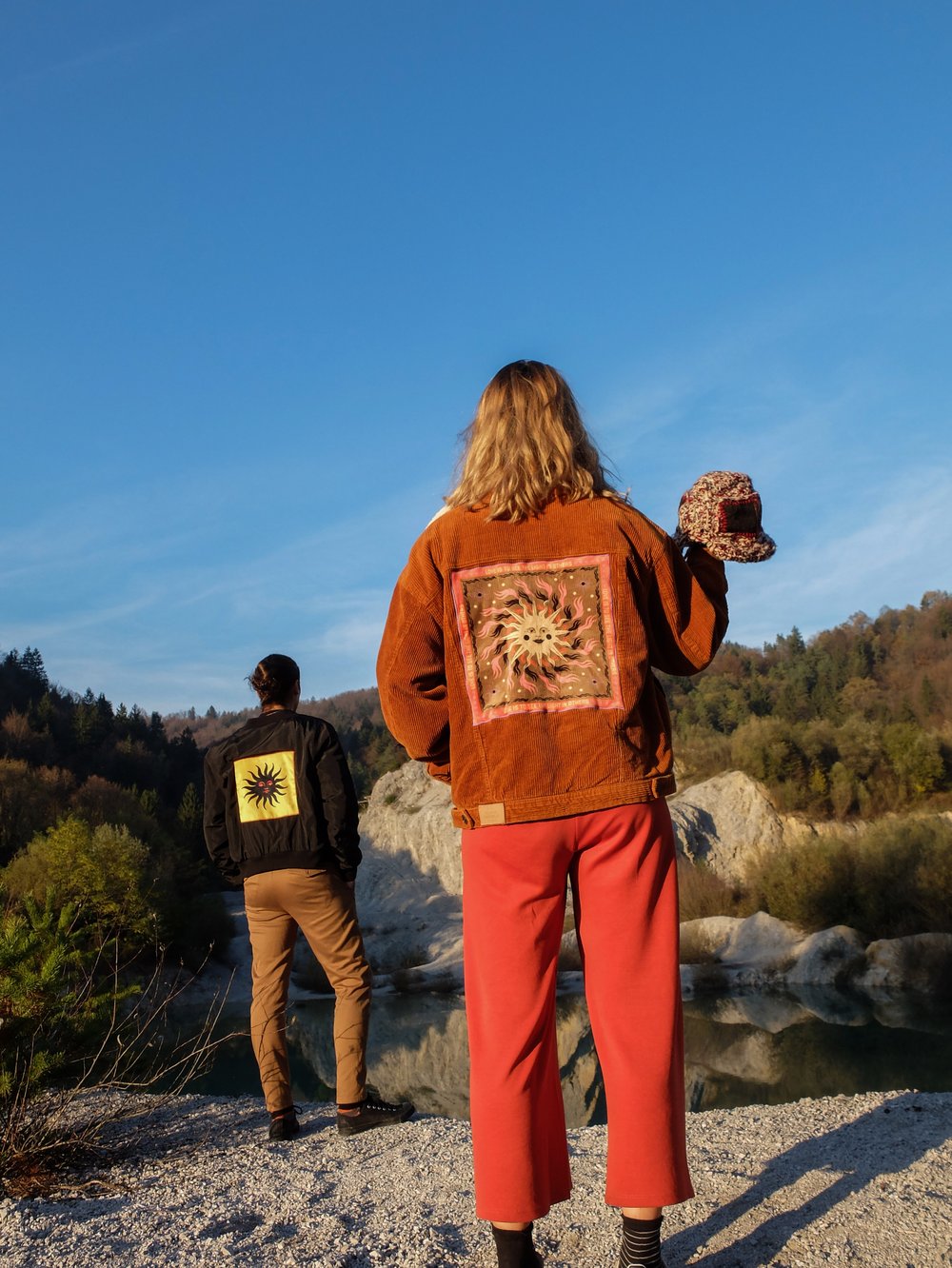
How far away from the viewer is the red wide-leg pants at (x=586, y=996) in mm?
1876

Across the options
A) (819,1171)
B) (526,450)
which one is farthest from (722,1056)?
(526,450)

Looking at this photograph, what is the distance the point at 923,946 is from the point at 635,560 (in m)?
15.7

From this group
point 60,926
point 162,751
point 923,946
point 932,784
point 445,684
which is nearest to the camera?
point 445,684

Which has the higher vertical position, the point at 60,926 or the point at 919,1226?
the point at 60,926

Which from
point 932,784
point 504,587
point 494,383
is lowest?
point 932,784

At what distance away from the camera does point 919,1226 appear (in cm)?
230

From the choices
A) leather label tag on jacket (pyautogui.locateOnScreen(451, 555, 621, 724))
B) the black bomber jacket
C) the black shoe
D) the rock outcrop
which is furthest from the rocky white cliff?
leather label tag on jacket (pyautogui.locateOnScreen(451, 555, 621, 724))

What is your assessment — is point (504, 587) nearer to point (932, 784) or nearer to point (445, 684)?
point (445, 684)

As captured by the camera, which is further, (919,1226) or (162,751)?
(162,751)

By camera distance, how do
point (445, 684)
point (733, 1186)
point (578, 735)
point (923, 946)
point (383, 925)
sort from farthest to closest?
point (383, 925), point (923, 946), point (733, 1186), point (445, 684), point (578, 735)

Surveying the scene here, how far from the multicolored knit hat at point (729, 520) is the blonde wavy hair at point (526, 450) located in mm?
209

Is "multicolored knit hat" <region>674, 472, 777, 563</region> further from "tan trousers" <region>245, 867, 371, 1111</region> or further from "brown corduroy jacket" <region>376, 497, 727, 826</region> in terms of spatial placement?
"tan trousers" <region>245, 867, 371, 1111</region>

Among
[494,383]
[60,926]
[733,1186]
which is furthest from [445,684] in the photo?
[60,926]

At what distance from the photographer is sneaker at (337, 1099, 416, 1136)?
12.0 feet
